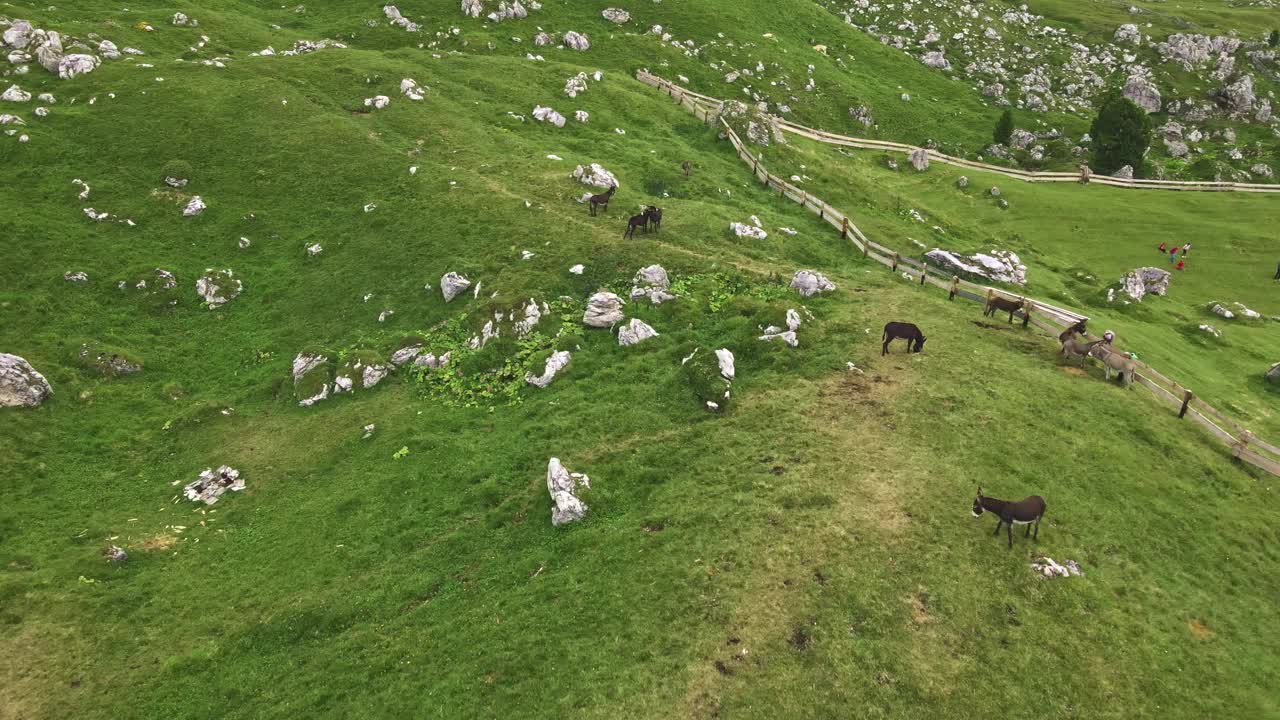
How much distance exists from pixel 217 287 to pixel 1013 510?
43.9m

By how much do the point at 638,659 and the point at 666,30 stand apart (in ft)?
295

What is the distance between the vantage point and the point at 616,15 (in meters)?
87.6

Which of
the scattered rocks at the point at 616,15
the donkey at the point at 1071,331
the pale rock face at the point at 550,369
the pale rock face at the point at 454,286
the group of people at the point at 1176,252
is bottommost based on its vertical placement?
the pale rock face at the point at 550,369

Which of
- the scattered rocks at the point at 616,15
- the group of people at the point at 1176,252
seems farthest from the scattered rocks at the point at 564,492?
the scattered rocks at the point at 616,15

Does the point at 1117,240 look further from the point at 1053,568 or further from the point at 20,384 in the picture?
the point at 20,384

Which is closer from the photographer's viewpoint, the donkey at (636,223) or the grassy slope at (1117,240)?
the grassy slope at (1117,240)

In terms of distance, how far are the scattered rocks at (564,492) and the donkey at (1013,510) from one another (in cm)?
1355

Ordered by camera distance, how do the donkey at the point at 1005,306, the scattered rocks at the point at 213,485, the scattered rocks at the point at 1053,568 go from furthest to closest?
1. the donkey at the point at 1005,306
2. the scattered rocks at the point at 213,485
3. the scattered rocks at the point at 1053,568

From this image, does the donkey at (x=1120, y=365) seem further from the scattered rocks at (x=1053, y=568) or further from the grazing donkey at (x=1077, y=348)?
the scattered rocks at (x=1053, y=568)

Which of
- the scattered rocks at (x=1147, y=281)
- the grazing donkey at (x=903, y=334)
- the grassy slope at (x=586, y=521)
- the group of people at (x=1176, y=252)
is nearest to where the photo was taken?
the grassy slope at (x=586, y=521)

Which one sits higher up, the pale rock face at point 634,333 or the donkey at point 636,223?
the donkey at point 636,223

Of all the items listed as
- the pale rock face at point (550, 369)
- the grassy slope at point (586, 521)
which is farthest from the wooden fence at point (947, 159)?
the pale rock face at point (550, 369)

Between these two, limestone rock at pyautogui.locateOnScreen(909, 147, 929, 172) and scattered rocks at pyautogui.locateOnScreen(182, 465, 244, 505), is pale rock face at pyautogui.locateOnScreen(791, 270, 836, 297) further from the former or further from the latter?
limestone rock at pyautogui.locateOnScreen(909, 147, 929, 172)

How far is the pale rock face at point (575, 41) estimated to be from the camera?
7862 cm
